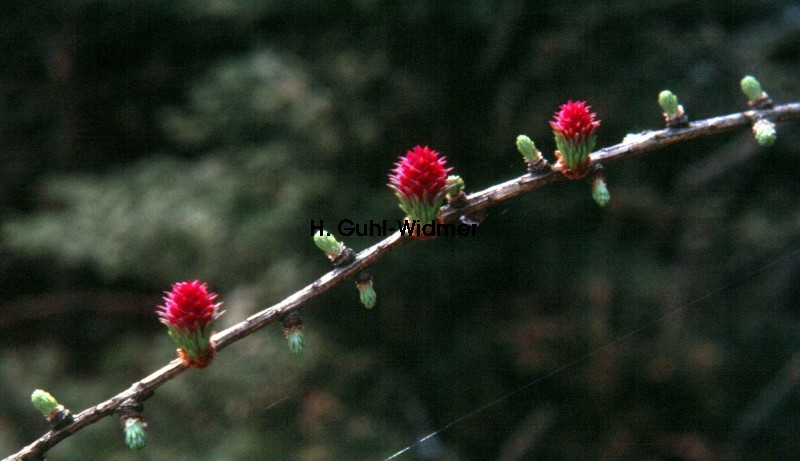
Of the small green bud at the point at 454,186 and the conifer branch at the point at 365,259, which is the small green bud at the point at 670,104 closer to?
the conifer branch at the point at 365,259

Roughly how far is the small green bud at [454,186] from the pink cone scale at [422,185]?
2 centimetres

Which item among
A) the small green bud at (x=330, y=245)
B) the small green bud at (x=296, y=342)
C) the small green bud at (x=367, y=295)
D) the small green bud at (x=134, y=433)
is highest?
the small green bud at (x=330, y=245)

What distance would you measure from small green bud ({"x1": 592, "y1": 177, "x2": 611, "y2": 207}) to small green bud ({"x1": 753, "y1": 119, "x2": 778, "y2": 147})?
0.17m

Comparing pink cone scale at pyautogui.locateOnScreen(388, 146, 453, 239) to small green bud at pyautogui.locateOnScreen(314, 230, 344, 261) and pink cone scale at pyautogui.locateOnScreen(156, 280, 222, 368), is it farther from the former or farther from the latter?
pink cone scale at pyautogui.locateOnScreen(156, 280, 222, 368)

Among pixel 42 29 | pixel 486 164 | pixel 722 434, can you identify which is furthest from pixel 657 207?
pixel 42 29

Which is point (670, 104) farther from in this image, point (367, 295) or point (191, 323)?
point (191, 323)

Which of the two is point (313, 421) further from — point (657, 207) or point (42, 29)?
point (42, 29)

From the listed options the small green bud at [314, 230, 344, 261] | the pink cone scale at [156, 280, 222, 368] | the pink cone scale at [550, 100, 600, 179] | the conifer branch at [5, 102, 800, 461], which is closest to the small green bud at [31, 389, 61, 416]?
the conifer branch at [5, 102, 800, 461]

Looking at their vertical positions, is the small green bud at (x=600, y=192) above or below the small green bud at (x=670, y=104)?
below

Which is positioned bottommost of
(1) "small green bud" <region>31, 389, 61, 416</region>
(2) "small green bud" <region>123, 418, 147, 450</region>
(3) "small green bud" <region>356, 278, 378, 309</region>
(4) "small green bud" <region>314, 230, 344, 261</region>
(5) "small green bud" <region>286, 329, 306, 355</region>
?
(2) "small green bud" <region>123, 418, 147, 450</region>

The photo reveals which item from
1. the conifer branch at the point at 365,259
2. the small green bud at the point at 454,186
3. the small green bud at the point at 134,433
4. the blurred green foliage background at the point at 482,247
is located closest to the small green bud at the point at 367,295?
the conifer branch at the point at 365,259

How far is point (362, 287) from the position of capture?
0.78 metres

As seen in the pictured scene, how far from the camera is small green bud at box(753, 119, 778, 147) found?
838 millimetres

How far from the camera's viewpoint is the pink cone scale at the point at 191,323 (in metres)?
0.71
